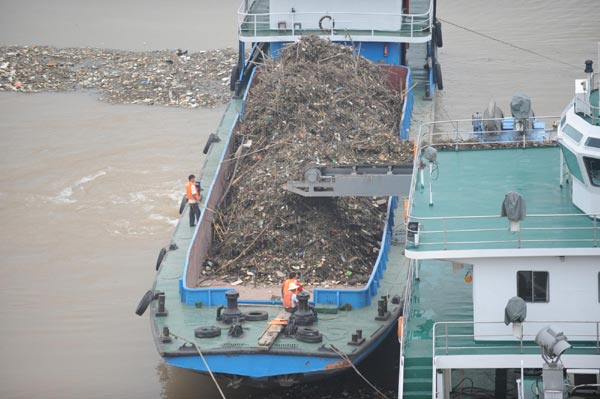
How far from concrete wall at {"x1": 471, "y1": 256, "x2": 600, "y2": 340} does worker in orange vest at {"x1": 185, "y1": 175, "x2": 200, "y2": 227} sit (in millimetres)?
5928

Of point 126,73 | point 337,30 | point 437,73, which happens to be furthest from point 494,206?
point 126,73

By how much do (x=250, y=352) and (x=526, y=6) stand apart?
923 inches

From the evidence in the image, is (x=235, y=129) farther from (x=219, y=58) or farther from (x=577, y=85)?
(x=219, y=58)

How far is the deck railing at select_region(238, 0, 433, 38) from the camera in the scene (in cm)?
2358

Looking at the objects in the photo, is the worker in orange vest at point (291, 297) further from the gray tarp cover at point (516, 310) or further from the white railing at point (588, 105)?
the white railing at point (588, 105)

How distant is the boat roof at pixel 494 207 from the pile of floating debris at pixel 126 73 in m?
13.5

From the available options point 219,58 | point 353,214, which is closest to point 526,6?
point 219,58

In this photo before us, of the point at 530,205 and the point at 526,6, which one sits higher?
the point at 526,6

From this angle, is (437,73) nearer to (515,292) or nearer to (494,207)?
(494,207)

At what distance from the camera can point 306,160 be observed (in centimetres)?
1827

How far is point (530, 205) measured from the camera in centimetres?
1442

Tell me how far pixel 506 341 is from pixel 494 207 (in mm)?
1970

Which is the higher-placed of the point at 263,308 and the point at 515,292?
the point at 515,292

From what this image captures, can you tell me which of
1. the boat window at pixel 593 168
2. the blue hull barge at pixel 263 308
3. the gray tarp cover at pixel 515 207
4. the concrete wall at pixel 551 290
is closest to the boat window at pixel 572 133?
the boat window at pixel 593 168
